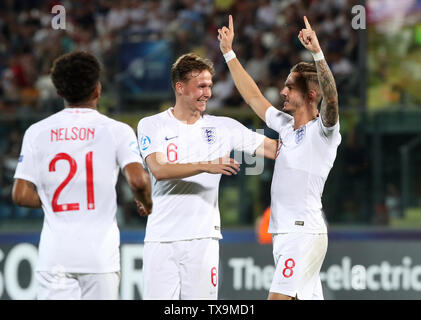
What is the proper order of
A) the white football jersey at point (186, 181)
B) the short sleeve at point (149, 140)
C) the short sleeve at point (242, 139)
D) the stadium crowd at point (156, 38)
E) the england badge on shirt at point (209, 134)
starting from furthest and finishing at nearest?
the stadium crowd at point (156, 38) < the short sleeve at point (242, 139) < the england badge on shirt at point (209, 134) < the short sleeve at point (149, 140) < the white football jersey at point (186, 181)

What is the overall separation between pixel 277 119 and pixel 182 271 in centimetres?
141

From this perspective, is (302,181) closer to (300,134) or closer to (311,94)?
(300,134)

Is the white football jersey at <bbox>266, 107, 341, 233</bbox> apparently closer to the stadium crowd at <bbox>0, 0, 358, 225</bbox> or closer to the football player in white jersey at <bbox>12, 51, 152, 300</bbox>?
the football player in white jersey at <bbox>12, 51, 152, 300</bbox>

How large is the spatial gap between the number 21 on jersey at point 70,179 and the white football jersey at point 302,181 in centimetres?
162

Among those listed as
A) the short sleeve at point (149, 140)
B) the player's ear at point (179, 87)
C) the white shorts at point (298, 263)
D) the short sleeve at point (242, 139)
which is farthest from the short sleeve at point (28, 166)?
the white shorts at point (298, 263)

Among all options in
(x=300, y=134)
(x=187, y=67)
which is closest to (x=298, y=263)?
(x=300, y=134)

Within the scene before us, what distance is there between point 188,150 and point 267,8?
22.3ft

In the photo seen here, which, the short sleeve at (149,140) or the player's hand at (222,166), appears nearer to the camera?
the player's hand at (222,166)

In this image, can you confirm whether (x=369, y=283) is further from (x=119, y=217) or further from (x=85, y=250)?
(x=85, y=250)

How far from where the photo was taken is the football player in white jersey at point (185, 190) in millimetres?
5625

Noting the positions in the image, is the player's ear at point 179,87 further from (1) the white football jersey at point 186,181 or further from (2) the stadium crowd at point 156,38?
(2) the stadium crowd at point 156,38

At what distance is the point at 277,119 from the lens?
6.12 m

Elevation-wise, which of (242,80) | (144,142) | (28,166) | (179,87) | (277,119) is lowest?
(28,166)
